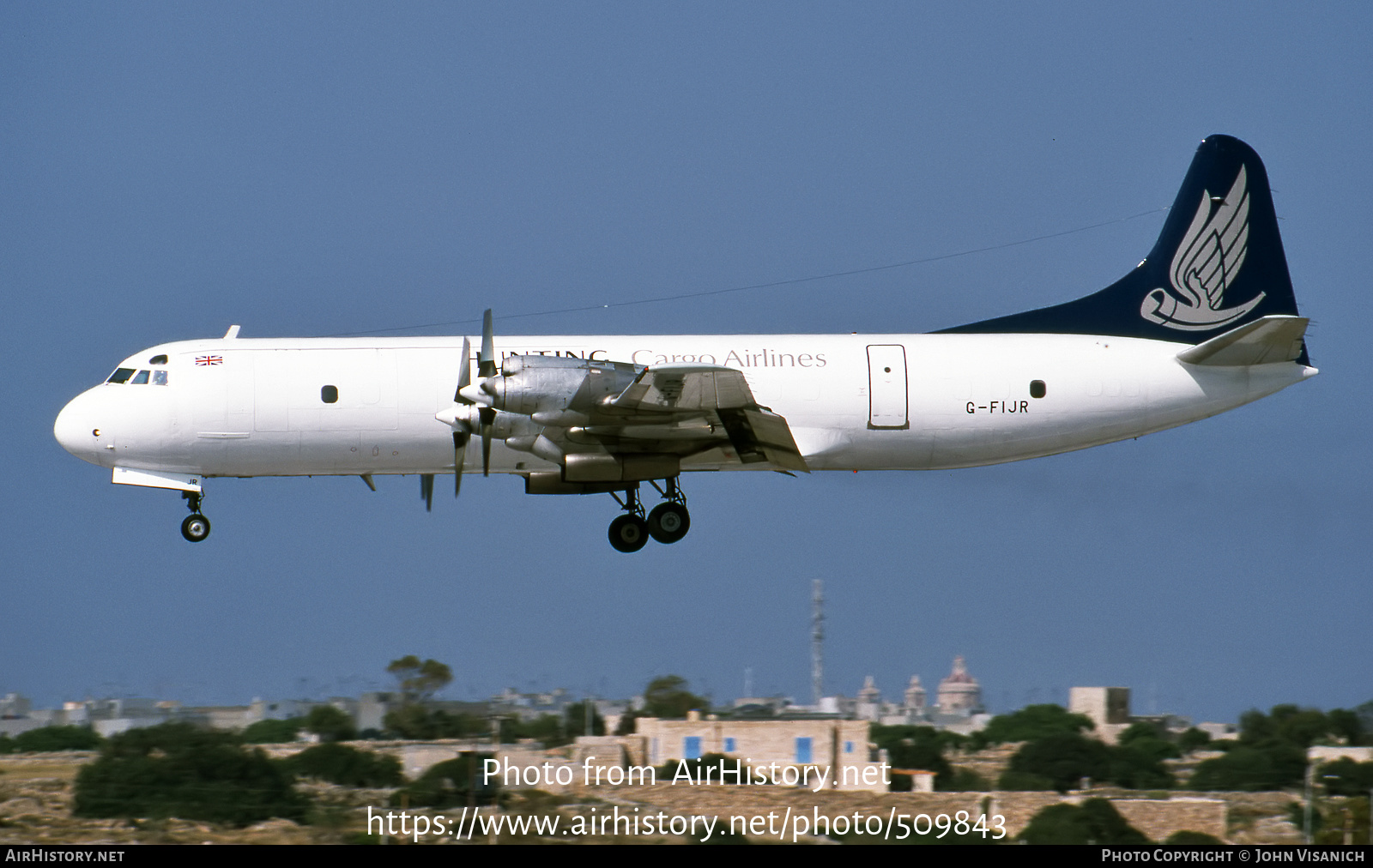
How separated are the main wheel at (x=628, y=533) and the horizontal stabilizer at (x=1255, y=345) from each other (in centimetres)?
897

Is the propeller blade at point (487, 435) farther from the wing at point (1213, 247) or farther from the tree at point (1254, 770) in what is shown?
the wing at point (1213, 247)

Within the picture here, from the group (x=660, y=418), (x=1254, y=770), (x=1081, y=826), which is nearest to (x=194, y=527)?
(x=660, y=418)

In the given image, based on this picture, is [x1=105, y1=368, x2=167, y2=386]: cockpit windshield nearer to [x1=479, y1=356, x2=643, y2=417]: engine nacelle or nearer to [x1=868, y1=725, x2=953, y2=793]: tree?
[x1=479, y1=356, x2=643, y2=417]: engine nacelle

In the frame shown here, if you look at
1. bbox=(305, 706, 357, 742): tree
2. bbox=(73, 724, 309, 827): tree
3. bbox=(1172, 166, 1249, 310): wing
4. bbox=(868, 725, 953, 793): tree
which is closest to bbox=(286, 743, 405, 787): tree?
bbox=(73, 724, 309, 827): tree

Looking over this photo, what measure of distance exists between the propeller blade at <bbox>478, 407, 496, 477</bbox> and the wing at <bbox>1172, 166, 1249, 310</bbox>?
11.9 m

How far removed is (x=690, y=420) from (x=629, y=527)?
7.88 ft

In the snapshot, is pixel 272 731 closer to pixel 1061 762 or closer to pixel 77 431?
pixel 77 431

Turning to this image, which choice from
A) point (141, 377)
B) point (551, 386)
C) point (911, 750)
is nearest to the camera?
point (551, 386)

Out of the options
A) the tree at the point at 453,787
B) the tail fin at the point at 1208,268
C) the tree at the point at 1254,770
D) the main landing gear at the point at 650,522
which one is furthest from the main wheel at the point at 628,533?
the tree at the point at 1254,770

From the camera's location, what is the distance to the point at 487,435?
21.2 meters

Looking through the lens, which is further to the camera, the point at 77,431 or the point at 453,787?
the point at 77,431

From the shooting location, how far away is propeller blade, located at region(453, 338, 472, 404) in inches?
826

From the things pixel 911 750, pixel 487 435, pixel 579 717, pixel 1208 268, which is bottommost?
pixel 911 750
